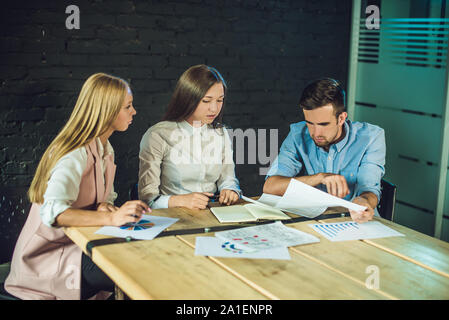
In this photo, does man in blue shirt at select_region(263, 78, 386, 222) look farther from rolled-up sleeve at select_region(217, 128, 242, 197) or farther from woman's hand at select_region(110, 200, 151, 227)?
woman's hand at select_region(110, 200, 151, 227)

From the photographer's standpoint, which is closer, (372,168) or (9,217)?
(372,168)

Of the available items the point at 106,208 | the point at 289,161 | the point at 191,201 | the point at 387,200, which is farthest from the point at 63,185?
the point at 387,200

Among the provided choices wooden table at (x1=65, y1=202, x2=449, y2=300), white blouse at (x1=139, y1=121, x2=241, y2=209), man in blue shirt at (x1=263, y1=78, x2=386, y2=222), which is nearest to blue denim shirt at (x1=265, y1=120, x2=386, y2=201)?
man in blue shirt at (x1=263, y1=78, x2=386, y2=222)

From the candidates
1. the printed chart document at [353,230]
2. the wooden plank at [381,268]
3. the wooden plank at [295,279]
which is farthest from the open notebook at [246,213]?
the wooden plank at [295,279]

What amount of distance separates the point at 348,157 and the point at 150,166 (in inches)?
40.3

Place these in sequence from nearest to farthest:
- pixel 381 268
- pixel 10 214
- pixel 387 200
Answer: pixel 381 268
pixel 387 200
pixel 10 214

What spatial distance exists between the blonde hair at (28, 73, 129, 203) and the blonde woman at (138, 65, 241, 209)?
46cm

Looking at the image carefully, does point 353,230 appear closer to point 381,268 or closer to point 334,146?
point 381,268

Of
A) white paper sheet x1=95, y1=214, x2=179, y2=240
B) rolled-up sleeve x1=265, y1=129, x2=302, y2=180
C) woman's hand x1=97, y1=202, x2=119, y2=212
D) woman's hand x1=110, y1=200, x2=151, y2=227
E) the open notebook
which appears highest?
rolled-up sleeve x1=265, y1=129, x2=302, y2=180

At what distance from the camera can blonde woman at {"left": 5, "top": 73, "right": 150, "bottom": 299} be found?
193 cm

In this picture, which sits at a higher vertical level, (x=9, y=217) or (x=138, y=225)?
(x=138, y=225)

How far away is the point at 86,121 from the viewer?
83.4 inches

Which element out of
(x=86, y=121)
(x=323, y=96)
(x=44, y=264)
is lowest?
(x=44, y=264)

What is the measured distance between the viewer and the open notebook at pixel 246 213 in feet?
6.87
